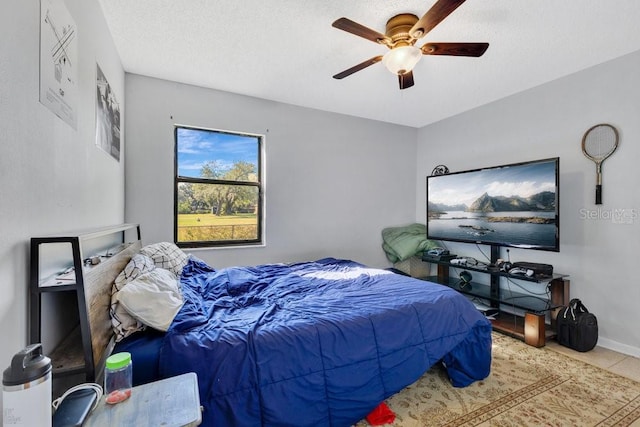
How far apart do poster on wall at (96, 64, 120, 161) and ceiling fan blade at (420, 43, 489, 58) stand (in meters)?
2.13

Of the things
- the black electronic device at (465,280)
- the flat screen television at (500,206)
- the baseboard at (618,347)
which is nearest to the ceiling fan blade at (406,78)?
the flat screen television at (500,206)

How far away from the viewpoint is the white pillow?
134 centimetres

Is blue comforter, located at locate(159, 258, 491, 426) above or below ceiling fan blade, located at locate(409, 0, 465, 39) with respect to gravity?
below

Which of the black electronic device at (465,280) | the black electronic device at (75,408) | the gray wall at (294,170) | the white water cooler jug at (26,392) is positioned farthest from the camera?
the black electronic device at (465,280)

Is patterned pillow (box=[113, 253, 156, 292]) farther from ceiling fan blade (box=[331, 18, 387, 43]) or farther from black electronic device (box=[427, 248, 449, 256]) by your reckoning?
black electronic device (box=[427, 248, 449, 256])

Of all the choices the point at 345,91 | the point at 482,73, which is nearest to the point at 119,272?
the point at 345,91

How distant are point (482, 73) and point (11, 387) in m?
3.54

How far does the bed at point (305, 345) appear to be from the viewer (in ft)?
4.32

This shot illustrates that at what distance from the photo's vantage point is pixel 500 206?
121 inches

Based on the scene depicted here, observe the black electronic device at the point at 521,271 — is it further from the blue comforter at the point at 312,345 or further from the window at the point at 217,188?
the window at the point at 217,188

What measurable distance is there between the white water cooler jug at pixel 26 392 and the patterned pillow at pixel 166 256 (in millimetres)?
1525

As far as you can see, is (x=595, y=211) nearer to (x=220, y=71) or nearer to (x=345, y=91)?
(x=345, y=91)

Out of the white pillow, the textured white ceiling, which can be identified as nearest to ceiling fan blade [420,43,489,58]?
the textured white ceiling

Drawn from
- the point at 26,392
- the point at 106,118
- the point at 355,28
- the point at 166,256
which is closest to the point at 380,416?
the point at 26,392
